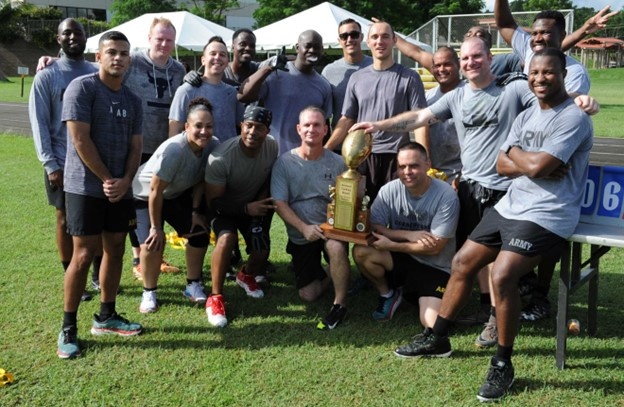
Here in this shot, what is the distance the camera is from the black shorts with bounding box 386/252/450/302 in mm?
5047

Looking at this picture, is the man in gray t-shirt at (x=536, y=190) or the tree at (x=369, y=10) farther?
the tree at (x=369, y=10)

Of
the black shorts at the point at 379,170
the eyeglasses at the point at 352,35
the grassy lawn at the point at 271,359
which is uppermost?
the eyeglasses at the point at 352,35

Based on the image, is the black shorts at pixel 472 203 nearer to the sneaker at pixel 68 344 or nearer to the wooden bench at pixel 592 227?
the wooden bench at pixel 592 227

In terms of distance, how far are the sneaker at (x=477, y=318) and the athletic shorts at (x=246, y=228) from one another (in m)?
1.77

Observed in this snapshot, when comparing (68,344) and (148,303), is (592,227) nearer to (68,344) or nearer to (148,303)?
(148,303)

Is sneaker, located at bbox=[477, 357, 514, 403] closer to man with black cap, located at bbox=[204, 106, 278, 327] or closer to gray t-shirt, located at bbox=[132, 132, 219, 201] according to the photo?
man with black cap, located at bbox=[204, 106, 278, 327]

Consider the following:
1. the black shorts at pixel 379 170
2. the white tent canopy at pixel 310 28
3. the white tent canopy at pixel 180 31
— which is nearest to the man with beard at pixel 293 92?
the black shorts at pixel 379 170

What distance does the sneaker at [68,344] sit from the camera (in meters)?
4.38

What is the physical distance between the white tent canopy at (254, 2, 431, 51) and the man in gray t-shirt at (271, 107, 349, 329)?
15832 mm

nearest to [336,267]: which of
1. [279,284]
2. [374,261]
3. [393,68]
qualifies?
[374,261]

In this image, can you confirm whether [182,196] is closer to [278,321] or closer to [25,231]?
[278,321]

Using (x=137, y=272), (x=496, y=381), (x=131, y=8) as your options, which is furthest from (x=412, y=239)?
(x=131, y=8)

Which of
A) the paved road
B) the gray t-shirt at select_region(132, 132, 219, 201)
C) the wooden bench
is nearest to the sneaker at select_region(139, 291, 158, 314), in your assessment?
the gray t-shirt at select_region(132, 132, 219, 201)

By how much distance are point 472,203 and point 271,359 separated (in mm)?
1908
